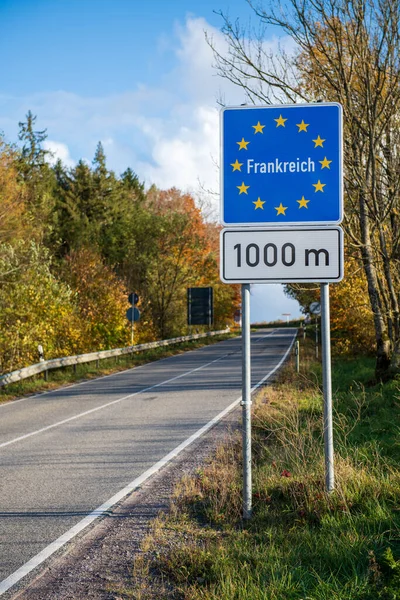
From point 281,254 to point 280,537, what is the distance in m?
2.43

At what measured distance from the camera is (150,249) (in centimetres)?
4709

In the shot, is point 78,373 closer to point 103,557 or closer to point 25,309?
point 25,309

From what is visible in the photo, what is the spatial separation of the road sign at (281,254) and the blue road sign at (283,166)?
0.11 metres

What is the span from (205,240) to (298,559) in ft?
142

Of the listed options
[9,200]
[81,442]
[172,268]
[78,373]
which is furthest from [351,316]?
[172,268]

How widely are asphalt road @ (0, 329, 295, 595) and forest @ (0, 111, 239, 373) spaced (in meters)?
4.14

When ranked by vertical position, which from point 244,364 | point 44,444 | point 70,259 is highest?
point 70,259

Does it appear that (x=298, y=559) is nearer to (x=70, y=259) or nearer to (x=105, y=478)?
(x=105, y=478)

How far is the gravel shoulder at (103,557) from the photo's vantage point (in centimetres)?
450

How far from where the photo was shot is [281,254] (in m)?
6.16

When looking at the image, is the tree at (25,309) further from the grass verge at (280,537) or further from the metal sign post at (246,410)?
the metal sign post at (246,410)

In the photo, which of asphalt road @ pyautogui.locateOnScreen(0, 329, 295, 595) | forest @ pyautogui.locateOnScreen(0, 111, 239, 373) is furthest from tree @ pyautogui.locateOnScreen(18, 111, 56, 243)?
asphalt road @ pyautogui.locateOnScreen(0, 329, 295, 595)

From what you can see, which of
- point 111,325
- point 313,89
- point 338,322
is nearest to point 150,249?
point 111,325

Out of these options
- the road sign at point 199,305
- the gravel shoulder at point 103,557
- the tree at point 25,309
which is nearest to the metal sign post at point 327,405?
the gravel shoulder at point 103,557
